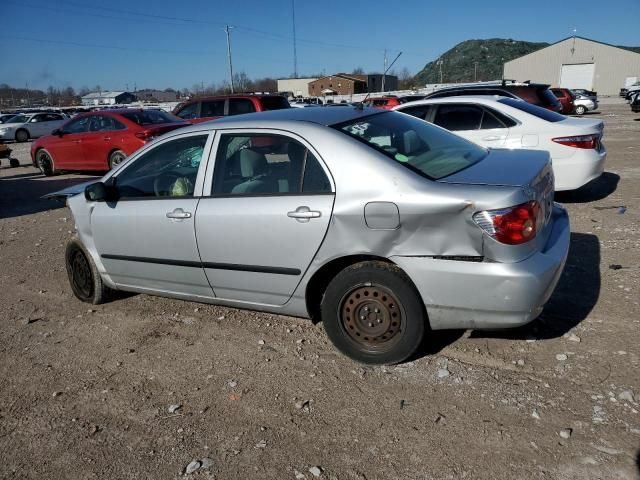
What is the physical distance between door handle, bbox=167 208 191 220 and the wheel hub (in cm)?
132

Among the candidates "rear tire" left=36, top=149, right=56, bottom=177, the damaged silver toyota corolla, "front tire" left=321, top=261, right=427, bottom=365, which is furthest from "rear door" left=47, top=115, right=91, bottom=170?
"front tire" left=321, top=261, right=427, bottom=365

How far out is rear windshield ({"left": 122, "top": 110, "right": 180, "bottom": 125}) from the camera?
11625 millimetres

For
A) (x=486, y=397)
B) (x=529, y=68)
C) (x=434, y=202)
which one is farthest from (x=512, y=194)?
(x=529, y=68)

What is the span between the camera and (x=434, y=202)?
9.52 feet

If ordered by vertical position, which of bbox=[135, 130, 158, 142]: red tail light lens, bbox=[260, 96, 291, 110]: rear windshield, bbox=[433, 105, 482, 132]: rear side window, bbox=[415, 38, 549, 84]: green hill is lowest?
bbox=[135, 130, 158, 142]: red tail light lens

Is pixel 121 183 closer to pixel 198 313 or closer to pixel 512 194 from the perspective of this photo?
pixel 198 313

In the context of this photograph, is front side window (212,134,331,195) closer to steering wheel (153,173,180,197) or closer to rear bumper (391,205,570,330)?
steering wheel (153,173,180,197)

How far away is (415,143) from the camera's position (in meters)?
3.65

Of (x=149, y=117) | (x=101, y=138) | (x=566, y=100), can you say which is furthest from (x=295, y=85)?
(x=101, y=138)

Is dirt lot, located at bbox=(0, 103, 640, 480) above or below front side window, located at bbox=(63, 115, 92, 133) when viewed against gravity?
below

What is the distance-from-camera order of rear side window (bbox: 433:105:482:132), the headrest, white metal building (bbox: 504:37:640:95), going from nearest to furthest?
1. the headrest
2. rear side window (bbox: 433:105:482:132)
3. white metal building (bbox: 504:37:640:95)

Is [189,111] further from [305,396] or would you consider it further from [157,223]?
[305,396]

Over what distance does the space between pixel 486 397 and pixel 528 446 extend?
0.44 metres

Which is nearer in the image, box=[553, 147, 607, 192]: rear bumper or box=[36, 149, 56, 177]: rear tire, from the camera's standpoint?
box=[553, 147, 607, 192]: rear bumper
